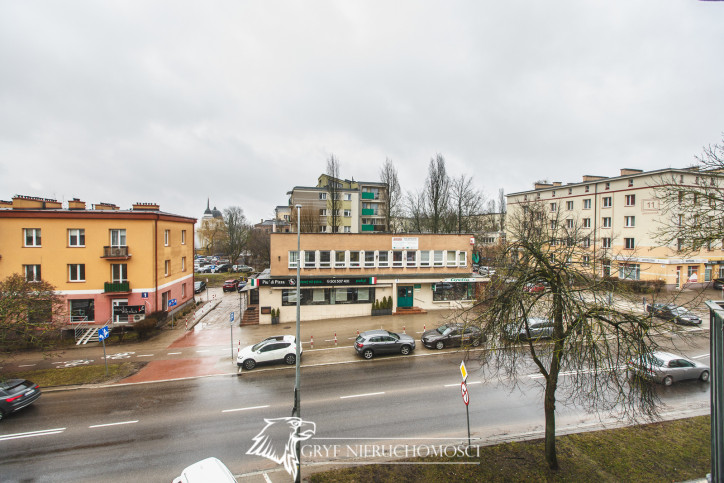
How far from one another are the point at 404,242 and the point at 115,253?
854 inches

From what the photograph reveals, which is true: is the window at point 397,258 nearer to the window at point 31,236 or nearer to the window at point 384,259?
the window at point 384,259

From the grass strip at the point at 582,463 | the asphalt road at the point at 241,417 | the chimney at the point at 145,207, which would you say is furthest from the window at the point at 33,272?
the grass strip at the point at 582,463

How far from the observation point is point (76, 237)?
23.6 m

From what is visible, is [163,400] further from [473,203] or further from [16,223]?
[473,203]

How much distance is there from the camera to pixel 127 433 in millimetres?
11062

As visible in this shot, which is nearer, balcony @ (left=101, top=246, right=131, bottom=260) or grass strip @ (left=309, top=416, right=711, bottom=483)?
grass strip @ (left=309, top=416, right=711, bottom=483)

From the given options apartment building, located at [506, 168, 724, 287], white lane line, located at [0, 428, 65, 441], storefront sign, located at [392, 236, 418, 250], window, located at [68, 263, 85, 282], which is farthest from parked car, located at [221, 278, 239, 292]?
apartment building, located at [506, 168, 724, 287]

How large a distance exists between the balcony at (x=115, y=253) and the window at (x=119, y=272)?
2.49 ft

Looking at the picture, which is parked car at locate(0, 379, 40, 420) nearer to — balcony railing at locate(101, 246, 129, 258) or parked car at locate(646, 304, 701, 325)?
balcony railing at locate(101, 246, 129, 258)

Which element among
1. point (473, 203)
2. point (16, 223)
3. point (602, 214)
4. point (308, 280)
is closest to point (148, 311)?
point (16, 223)

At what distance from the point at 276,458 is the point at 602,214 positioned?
46.2 m

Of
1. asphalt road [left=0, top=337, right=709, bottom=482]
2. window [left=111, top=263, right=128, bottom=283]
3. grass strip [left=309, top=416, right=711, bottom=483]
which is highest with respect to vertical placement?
window [left=111, top=263, right=128, bottom=283]

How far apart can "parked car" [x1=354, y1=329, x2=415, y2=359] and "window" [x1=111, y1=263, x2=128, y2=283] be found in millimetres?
18445

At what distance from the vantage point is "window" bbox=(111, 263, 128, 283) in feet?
78.9
